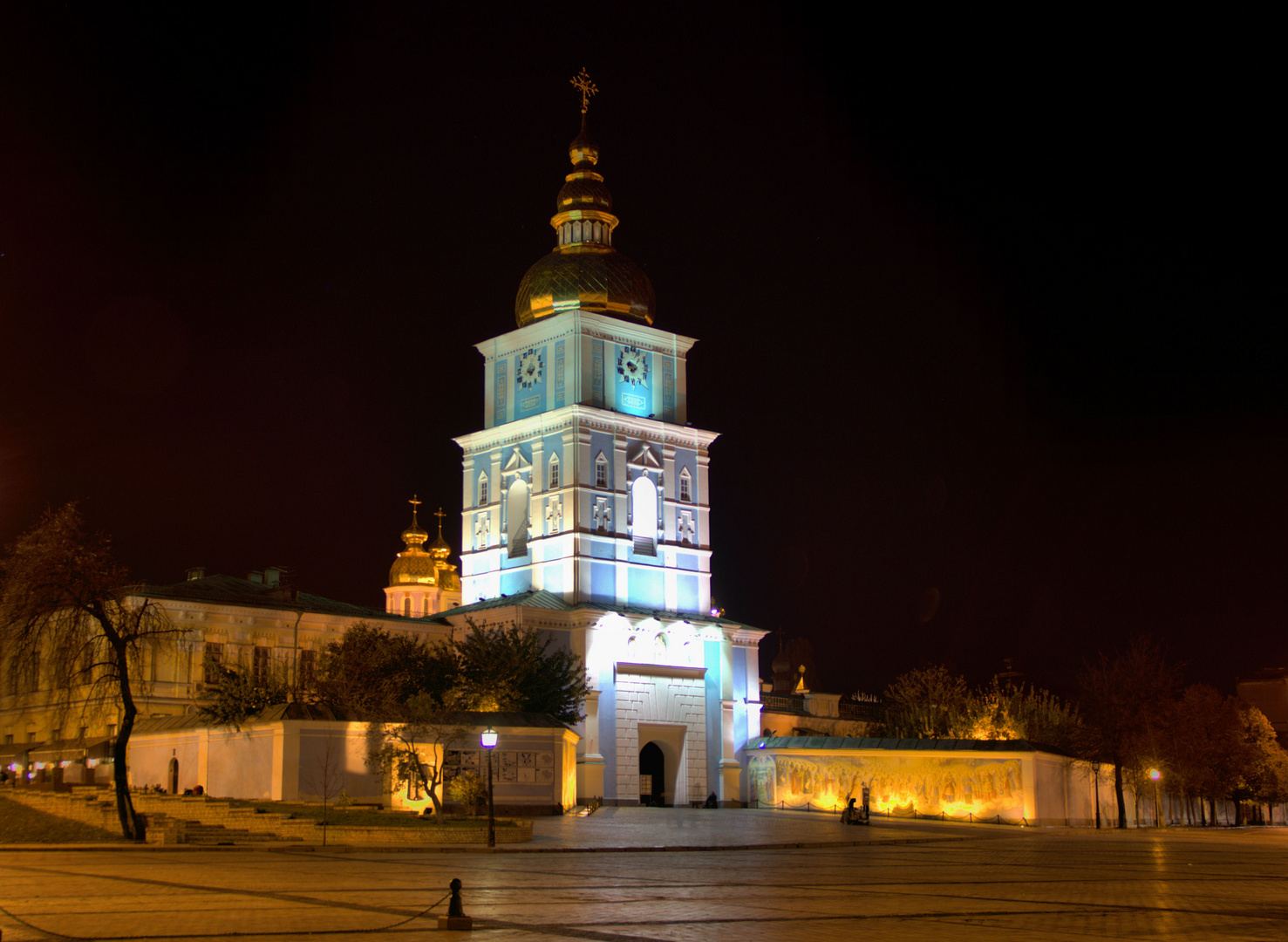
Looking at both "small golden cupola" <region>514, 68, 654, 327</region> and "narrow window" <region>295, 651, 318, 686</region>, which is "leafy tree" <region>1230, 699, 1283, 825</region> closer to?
"small golden cupola" <region>514, 68, 654, 327</region>

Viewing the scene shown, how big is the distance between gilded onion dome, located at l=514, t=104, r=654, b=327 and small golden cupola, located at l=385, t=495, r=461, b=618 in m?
20.6

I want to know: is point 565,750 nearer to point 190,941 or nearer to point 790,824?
point 790,824

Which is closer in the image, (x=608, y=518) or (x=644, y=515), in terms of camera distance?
(x=608, y=518)

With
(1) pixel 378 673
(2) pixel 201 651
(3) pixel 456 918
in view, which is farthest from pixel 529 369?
(3) pixel 456 918

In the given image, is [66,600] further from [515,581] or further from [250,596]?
[515,581]

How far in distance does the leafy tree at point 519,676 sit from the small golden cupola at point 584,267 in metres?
16.4

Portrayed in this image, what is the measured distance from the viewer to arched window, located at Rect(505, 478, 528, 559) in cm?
6291

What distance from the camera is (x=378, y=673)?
44.0 meters

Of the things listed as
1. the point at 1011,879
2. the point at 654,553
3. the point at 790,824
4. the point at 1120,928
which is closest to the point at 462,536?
the point at 654,553

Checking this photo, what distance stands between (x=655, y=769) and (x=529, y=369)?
18709 mm

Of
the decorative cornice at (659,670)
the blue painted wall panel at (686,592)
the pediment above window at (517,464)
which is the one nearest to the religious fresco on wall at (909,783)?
the decorative cornice at (659,670)

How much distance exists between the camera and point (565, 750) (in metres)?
43.6

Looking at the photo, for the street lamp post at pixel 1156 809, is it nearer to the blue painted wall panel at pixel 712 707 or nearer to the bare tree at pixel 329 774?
the blue painted wall panel at pixel 712 707

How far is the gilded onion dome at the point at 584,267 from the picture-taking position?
209ft
